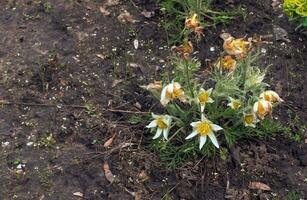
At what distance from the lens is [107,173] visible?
3.47 meters

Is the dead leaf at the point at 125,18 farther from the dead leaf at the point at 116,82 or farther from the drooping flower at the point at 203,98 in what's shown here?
the drooping flower at the point at 203,98

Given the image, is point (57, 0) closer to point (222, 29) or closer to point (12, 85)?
point (12, 85)

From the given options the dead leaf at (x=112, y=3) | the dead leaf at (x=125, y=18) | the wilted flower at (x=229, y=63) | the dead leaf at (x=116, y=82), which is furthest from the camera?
the dead leaf at (x=112, y=3)

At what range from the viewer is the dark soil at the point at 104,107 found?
3.44 metres

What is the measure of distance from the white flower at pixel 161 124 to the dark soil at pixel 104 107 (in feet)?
0.77

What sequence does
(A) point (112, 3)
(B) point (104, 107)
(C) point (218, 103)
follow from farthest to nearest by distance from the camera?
(A) point (112, 3), (B) point (104, 107), (C) point (218, 103)

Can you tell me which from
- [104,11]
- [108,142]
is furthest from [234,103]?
[104,11]

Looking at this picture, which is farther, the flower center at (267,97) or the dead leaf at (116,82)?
the dead leaf at (116,82)

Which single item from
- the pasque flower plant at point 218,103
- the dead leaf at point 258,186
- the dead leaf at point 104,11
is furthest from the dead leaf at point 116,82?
the dead leaf at point 258,186

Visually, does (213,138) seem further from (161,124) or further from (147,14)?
(147,14)

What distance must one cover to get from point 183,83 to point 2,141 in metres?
1.18

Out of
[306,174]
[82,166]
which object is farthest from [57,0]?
[306,174]

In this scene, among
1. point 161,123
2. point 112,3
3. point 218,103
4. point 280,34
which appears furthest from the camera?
point 112,3

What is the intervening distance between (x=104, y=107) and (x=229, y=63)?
959 mm
